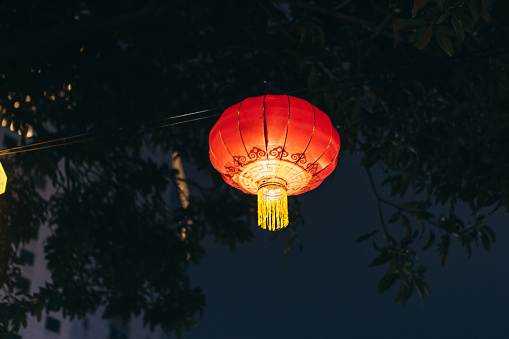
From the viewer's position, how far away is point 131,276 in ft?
25.7

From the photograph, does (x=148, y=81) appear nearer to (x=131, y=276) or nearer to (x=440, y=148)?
(x=131, y=276)

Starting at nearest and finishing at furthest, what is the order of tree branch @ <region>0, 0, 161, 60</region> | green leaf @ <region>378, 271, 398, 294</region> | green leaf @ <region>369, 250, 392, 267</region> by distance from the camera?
1. green leaf @ <region>378, 271, 398, 294</region>
2. green leaf @ <region>369, 250, 392, 267</region>
3. tree branch @ <region>0, 0, 161, 60</region>

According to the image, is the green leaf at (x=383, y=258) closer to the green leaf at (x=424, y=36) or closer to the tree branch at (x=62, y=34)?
the green leaf at (x=424, y=36)

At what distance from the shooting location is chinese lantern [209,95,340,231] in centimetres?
412

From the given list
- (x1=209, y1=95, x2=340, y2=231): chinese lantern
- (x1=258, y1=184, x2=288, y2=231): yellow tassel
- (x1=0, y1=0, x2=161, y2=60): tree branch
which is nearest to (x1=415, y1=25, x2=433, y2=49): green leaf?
(x1=209, y1=95, x2=340, y2=231): chinese lantern

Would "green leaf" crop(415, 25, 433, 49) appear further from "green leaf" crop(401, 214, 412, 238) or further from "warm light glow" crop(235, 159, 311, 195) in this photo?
"green leaf" crop(401, 214, 412, 238)

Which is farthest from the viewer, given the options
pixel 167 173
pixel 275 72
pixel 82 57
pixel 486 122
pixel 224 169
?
pixel 167 173

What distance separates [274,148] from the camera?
411cm

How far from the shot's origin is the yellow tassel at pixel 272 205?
431cm

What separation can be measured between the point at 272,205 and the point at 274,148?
0.44 m

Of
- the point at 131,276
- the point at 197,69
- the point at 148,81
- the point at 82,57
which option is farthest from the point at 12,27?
the point at 131,276

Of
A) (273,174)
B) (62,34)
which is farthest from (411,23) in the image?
(62,34)

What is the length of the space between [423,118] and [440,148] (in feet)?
1.94

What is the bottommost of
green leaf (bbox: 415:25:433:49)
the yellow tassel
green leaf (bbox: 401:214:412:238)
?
the yellow tassel
